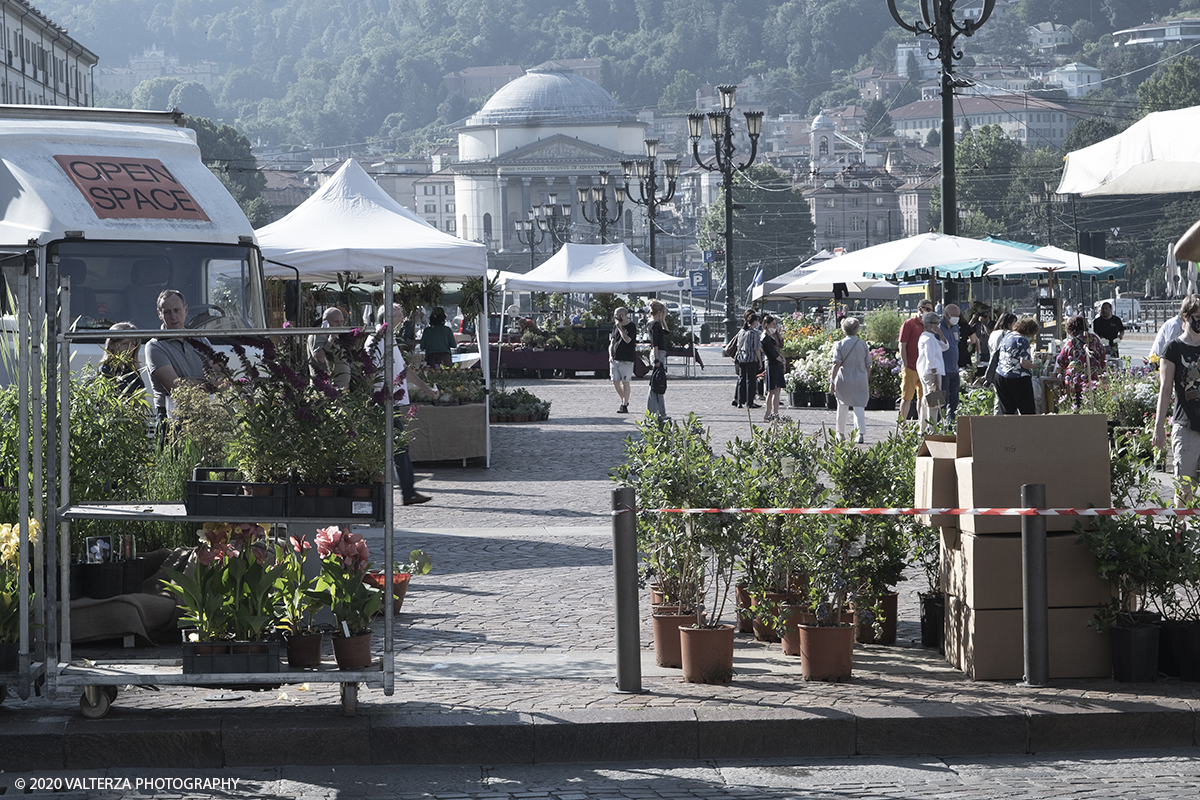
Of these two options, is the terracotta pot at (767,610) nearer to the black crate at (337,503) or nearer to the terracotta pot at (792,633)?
the terracotta pot at (792,633)

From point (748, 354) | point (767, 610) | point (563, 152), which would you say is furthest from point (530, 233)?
point (767, 610)

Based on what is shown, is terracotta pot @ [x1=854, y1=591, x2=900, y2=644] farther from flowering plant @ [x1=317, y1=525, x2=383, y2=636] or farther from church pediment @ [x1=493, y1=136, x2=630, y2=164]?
church pediment @ [x1=493, y1=136, x2=630, y2=164]

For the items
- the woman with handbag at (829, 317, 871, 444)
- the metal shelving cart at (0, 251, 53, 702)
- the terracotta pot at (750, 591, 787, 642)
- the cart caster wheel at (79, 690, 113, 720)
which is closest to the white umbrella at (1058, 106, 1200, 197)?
the terracotta pot at (750, 591, 787, 642)

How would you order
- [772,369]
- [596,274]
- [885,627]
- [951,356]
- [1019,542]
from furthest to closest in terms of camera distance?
[596,274] → [772,369] → [951,356] → [885,627] → [1019,542]

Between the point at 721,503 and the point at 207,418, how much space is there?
8.59 ft

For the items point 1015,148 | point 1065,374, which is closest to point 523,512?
point 1065,374

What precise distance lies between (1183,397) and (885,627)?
164 inches

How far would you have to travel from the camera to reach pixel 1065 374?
54.7 ft

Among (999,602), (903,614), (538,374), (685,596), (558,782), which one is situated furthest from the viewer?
(538,374)

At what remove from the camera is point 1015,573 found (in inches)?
243

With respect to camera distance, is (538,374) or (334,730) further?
(538,374)

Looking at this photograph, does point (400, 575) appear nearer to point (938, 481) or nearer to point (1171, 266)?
point (938, 481)

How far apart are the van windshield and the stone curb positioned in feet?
19.8

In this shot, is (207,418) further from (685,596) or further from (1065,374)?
(1065,374)
